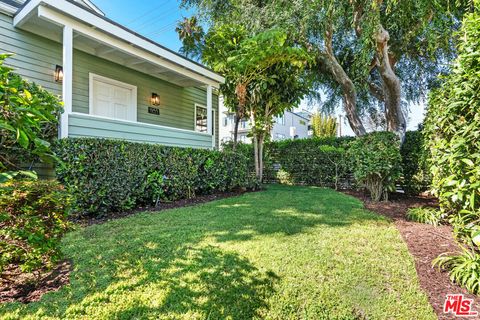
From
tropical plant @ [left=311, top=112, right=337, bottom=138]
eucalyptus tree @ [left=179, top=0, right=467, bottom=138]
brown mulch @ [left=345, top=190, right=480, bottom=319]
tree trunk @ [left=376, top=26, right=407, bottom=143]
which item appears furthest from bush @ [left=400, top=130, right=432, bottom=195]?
tropical plant @ [left=311, top=112, right=337, bottom=138]

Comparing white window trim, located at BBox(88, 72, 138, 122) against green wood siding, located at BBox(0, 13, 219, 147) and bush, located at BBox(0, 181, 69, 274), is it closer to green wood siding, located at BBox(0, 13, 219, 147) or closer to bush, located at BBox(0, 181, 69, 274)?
green wood siding, located at BBox(0, 13, 219, 147)

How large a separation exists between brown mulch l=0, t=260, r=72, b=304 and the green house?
2775mm

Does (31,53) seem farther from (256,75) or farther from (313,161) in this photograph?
(313,161)

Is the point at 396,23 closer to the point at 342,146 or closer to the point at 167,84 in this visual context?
the point at 342,146

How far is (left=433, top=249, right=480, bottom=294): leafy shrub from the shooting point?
2145 mm

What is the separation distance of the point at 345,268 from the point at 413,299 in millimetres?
547

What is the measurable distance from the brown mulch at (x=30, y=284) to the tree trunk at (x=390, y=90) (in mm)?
7695

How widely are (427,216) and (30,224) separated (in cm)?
495

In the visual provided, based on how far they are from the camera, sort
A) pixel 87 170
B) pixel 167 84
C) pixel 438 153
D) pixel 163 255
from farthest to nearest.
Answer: pixel 167 84
pixel 87 170
pixel 438 153
pixel 163 255

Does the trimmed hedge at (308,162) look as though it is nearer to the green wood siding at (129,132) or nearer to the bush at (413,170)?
the bush at (413,170)

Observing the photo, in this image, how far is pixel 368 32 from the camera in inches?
243

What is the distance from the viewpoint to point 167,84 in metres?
8.59

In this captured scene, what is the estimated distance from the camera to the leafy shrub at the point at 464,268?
2145 mm

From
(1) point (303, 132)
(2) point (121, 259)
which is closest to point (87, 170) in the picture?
(2) point (121, 259)
